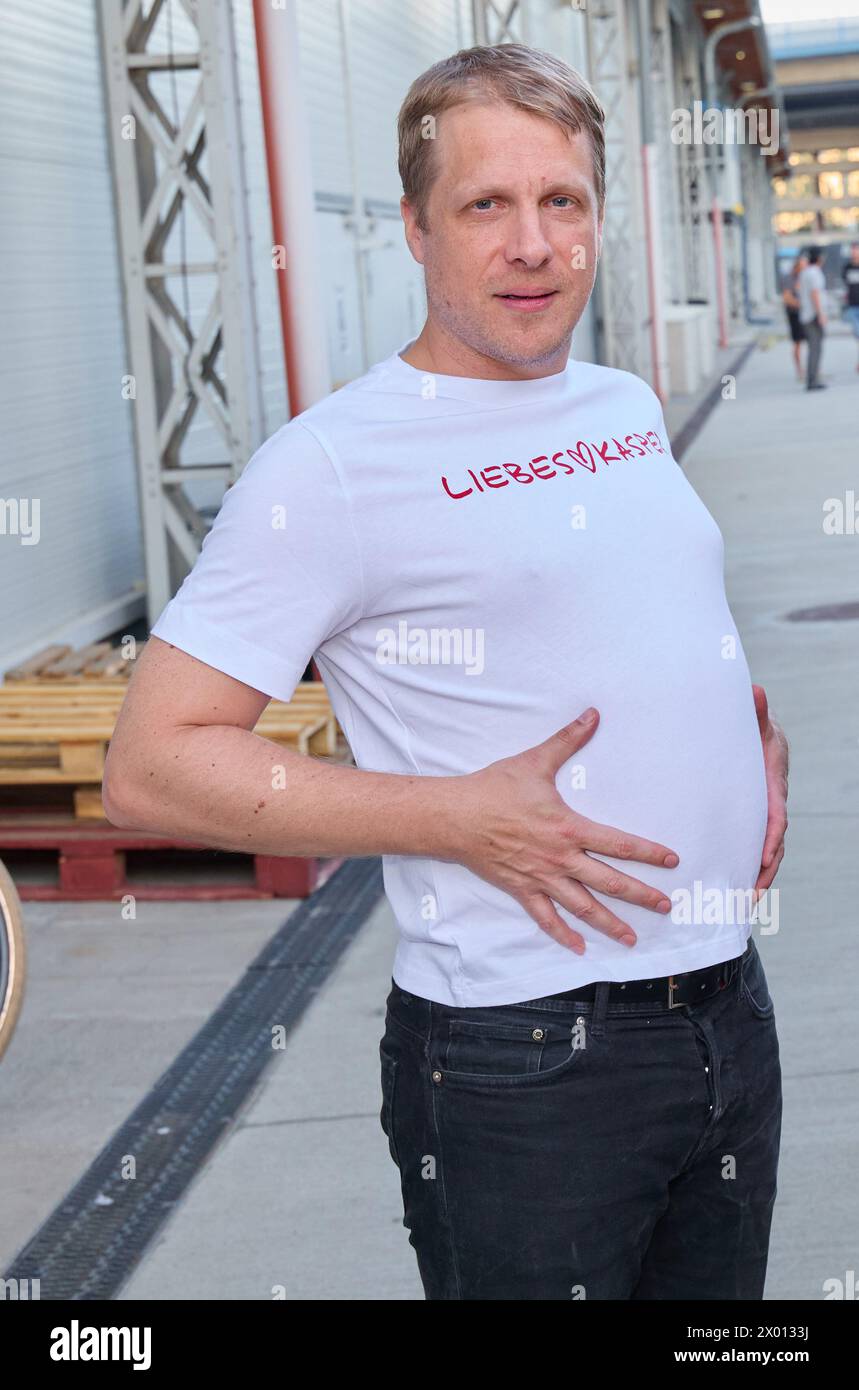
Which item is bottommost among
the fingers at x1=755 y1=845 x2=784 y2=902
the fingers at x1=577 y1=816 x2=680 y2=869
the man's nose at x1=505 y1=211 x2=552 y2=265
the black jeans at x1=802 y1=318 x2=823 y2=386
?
the fingers at x1=755 y1=845 x2=784 y2=902

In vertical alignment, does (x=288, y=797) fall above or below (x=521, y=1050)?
above

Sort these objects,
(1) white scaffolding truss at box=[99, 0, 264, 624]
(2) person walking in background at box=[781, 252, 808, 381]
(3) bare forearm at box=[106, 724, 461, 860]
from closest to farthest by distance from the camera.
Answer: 1. (3) bare forearm at box=[106, 724, 461, 860]
2. (1) white scaffolding truss at box=[99, 0, 264, 624]
3. (2) person walking in background at box=[781, 252, 808, 381]

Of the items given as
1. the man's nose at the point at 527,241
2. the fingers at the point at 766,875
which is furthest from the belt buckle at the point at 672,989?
the man's nose at the point at 527,241

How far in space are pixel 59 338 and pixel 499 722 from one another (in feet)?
22.9

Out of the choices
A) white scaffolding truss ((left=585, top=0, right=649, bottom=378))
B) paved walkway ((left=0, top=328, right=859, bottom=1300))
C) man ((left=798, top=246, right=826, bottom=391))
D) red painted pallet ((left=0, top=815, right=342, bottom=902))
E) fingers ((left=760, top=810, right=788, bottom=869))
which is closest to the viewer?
fingers ((left=760, top=810, right=788, bottom=869))

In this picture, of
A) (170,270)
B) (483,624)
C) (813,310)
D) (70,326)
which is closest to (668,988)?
(483,624)

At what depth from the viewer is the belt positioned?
6.51ft

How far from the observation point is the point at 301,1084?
458 centimetres

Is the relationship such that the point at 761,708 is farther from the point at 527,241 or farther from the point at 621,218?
the point at 621,218

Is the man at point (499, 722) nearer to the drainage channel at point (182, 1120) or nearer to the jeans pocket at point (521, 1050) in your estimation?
the jeans pocket at point (521, 1050)

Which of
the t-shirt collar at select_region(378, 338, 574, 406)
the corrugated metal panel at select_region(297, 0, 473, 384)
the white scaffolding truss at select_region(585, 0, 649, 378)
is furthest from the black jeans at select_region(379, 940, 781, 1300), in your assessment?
the white scaffolding truss at select_region(585, 0, 649, 378)

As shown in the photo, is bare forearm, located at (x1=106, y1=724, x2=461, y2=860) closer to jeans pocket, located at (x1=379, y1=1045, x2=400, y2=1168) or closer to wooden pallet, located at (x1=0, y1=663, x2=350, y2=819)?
jeans pocket, located at (x1=379, y1=1045, x2=400, y2=1168)

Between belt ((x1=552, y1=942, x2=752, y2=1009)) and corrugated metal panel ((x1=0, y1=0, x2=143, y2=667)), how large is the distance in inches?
237

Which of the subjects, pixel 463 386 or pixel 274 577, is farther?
pixel 463 386
